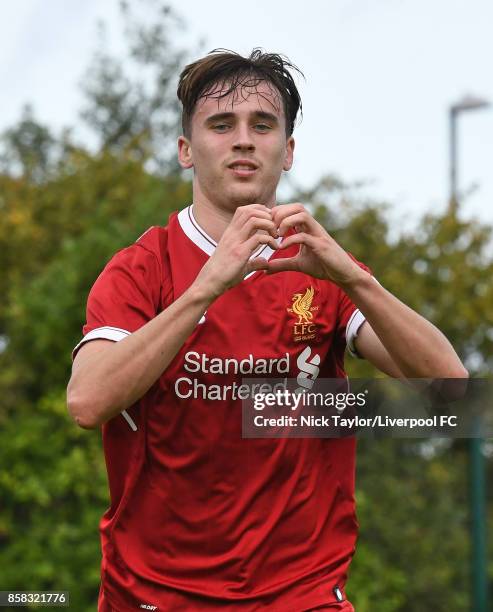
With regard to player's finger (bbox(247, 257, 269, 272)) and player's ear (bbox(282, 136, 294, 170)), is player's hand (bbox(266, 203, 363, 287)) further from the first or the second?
player's ear (bbox(282, 136, 294, 170))

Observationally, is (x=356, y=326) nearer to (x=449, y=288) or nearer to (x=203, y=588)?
(x=203, y=588)

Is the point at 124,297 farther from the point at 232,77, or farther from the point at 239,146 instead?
the point at 232,77

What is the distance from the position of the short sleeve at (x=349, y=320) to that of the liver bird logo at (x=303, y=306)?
119 millimetres

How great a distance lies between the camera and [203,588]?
3.93 metres

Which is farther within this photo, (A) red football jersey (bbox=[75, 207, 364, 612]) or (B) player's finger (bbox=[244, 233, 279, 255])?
(A) red football jersey (bbox=[75, 207, 364, 612])

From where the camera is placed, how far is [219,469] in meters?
3.94

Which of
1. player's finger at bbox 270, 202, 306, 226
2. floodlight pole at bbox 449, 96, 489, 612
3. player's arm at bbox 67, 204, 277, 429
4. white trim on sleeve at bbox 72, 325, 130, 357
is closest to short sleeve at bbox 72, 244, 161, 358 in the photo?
white trim on sleeve at bbox 72, 325, 130, 357

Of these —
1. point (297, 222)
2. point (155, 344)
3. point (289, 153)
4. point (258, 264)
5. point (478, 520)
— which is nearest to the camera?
point (155, 344)

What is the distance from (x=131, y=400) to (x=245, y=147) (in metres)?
0.98

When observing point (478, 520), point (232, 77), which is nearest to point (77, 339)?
point (478, 520)

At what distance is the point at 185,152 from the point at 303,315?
2.58ft

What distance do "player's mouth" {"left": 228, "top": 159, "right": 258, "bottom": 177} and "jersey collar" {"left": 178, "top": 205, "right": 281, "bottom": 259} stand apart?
0.91 ft

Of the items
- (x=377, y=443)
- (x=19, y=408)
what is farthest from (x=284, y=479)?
(x=377, y=443)

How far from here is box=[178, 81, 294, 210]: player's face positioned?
3938 mm
